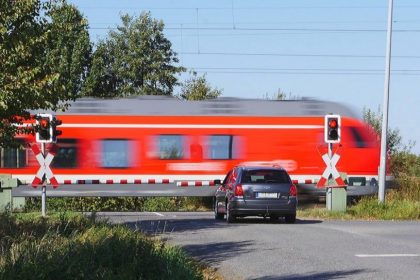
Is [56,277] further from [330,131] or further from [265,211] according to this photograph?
[330,131]

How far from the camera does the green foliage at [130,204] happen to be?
124 ft

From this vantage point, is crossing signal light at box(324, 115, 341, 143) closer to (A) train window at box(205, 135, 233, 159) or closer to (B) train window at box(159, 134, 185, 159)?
(A) train window at box(205, 135, 233, 159)

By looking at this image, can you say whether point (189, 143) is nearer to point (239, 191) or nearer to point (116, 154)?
point (116, 154)

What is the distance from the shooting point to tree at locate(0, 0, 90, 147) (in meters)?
16.4

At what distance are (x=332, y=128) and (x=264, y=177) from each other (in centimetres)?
433

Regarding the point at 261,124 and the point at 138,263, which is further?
the point at 261,124

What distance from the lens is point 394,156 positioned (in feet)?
155

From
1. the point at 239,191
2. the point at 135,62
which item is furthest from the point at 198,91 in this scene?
the point at 239,191

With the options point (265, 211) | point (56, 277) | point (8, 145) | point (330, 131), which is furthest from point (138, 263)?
point (330, 131)

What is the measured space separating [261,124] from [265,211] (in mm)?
11967

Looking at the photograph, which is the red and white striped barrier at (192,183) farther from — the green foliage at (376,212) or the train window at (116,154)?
the green foliage at (376,212)

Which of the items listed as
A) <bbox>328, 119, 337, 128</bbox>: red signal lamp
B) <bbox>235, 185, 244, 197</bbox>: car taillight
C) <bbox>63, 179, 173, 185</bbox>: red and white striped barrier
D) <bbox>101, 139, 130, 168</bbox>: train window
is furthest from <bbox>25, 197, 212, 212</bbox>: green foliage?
<bbox>235, 185, 244, 197</bbox>: car taillight

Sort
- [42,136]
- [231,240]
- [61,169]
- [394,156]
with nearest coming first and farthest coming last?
[231,240] → [42,136] → [61,169] → [394,156]

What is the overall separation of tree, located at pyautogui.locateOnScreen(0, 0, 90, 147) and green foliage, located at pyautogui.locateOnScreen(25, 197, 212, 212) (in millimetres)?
19241
